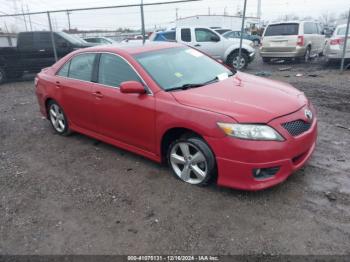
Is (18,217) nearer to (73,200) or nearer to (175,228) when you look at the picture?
(73,200)

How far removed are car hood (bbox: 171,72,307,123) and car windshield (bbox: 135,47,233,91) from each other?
20cm

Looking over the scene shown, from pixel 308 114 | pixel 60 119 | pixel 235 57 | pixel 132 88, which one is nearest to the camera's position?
pixel 308 114

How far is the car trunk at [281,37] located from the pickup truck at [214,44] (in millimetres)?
1092

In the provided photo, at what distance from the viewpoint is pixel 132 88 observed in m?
3.77

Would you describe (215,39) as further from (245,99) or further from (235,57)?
(245,99)

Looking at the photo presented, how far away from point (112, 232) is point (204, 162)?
3.96 ft

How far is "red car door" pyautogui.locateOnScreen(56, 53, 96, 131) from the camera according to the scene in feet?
15.4

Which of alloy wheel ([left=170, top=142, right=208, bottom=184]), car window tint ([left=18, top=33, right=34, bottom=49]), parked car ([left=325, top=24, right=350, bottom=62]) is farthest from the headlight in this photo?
car window tint ([left=18, top=33, right=34, bottom=49])

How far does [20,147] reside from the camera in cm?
536

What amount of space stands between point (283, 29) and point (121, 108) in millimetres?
10834

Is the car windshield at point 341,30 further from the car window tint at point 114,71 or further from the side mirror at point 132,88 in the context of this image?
the side mirror at point 132,88

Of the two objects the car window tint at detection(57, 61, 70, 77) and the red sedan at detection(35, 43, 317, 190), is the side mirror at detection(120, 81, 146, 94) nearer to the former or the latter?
the red sedan at detection(35, 43, 317, 190)

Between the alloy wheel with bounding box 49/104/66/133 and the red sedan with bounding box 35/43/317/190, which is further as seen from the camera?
the alloy wheel with bounding box 49/104/66/133

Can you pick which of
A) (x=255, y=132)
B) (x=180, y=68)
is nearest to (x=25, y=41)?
(x=180, y=68)
